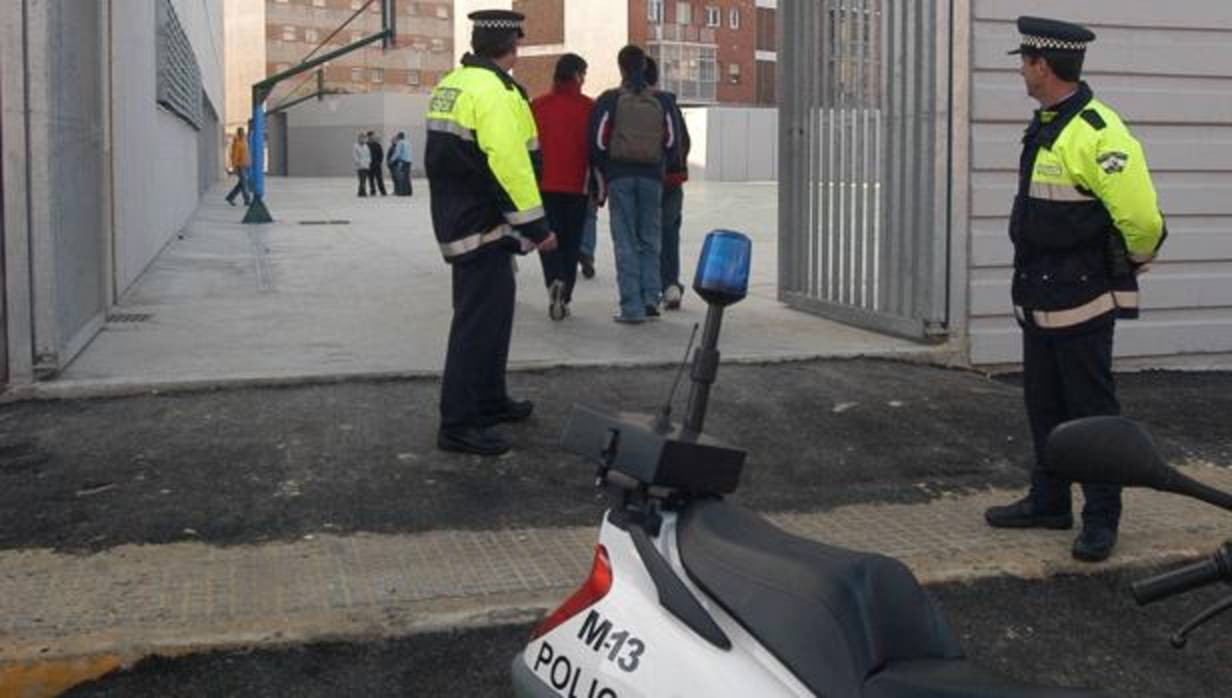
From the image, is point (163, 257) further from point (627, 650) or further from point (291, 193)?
point (291, 193)

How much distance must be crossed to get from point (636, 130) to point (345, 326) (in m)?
2.44

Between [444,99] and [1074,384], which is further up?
[444,99]

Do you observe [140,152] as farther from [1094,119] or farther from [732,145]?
[732,145]

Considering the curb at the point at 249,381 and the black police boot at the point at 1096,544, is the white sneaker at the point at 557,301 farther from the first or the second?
the black police boot at the point at 1096,544

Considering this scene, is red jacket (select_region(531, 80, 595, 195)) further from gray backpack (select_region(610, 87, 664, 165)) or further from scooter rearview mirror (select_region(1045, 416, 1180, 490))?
scooter rearview mirror (select_region(1045, 416, 1180, 490))

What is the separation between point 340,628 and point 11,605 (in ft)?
3.62

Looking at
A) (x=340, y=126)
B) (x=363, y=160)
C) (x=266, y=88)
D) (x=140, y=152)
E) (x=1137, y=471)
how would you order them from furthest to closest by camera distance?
(x=340, y=126) < (x=363, y=160) < (x=266, y=88) < (x=140, y=152) < (x=1137, y=471)

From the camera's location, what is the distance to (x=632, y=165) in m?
9.39

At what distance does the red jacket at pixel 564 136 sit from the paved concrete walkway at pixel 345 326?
103cm

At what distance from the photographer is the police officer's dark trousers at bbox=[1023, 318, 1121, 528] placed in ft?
16.7

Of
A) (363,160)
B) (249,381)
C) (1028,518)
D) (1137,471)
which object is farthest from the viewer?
(363,160)

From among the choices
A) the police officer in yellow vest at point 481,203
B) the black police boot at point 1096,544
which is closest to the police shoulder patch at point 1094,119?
the black police boot at point 1096,544

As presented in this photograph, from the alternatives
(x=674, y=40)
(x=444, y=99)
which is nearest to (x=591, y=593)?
(x=444, y=99)

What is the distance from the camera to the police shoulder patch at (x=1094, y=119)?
16.1 ft
